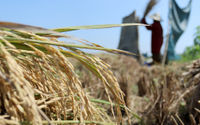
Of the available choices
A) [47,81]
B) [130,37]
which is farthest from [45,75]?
[130,37]

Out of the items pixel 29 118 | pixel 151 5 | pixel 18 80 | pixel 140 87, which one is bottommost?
pixel 140 87

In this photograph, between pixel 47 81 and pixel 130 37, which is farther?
pixel 130 37

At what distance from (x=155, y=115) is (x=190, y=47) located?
9.28 m

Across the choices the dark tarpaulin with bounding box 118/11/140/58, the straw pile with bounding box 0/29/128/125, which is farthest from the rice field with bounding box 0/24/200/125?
the dark tarpaulin with bounding box 118/11/140/58

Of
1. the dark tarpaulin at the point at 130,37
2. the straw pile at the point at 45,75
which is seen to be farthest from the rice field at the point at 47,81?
the dark tarpaulin at the point at 130,37

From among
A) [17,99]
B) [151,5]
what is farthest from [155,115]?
[151,5]

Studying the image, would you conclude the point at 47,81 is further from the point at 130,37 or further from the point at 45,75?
the point at 130,37

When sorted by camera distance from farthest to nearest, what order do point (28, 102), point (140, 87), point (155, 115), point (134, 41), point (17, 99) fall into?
Answer: point (134, 41)
point (140, 87)
point (155, 115)
point (17, 99)
point (28, 102)

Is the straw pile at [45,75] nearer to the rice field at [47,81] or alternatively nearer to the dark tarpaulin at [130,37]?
the rice field at [47,81]

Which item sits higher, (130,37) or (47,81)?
(130,37)

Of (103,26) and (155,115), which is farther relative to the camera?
(155,115)

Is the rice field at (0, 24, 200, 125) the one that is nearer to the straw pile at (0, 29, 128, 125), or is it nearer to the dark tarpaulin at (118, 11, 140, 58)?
the straw pile at (0, 29, 128, 125)

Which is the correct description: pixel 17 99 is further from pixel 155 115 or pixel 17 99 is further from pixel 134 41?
pixel 134 41

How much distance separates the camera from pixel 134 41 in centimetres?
1382
